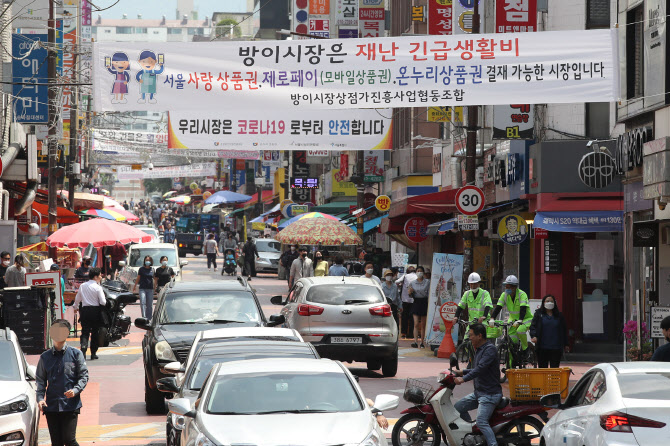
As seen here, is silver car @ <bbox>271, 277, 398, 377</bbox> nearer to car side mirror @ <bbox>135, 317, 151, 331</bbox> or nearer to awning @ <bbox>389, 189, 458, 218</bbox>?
car side mirror @ <bbox>135, 317, 151, 331</bbox>

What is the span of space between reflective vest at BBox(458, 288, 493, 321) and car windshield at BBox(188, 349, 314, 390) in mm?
9020

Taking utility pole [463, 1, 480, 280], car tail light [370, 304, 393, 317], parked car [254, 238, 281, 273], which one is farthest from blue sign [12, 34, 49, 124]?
parked car [254, 238, 281, 273]

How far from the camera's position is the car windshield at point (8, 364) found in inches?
460

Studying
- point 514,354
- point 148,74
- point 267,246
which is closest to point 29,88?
point 148,74

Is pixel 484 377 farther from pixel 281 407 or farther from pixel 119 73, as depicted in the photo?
pixel 119 73

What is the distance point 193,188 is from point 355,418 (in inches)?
5350

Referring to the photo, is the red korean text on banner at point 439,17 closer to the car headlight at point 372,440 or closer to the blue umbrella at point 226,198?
the car headlight at point 372,440

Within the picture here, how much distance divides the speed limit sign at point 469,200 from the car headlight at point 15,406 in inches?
491

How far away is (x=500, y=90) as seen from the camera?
50.1 ft

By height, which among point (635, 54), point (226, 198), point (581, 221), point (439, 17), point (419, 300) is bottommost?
point (419, 300)

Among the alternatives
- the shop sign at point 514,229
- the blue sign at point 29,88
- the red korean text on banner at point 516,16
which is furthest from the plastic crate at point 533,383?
the blue sign at point 29,88

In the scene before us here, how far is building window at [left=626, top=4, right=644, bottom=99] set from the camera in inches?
750

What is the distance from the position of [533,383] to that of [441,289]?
455 inches

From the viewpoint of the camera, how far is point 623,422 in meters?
8.10
